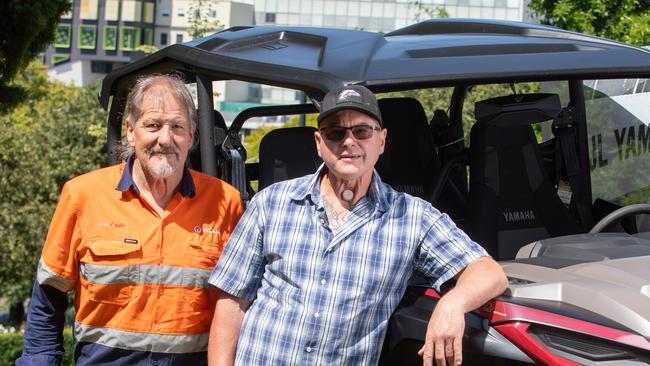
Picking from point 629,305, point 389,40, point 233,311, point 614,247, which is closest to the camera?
point 629,305

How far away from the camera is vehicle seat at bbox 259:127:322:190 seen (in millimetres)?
4465

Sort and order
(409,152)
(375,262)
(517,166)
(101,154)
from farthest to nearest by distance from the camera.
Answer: (101,154)
(409,152)
(517,166)
(375,262)

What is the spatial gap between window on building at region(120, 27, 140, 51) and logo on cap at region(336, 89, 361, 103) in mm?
86684

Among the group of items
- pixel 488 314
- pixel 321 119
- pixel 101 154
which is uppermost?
pixel 321 119

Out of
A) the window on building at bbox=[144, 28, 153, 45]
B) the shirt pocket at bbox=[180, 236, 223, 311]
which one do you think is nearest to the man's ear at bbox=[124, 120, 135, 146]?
the shirt pocket at bbox=[180, 236, 223, 311]

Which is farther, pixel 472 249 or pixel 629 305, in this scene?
pixel 472 249

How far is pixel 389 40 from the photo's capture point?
3902mm

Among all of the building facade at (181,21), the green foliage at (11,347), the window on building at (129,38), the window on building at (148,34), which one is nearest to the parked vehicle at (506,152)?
the green foliage at (11,347)

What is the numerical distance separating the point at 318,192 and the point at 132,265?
664 mm

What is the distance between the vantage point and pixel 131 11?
88.4 metres

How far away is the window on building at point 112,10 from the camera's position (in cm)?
8919

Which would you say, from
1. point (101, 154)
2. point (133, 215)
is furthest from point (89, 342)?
point (101, 154)

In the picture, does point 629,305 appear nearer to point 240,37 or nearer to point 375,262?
point 375,262

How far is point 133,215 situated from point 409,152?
1989 millimetres
